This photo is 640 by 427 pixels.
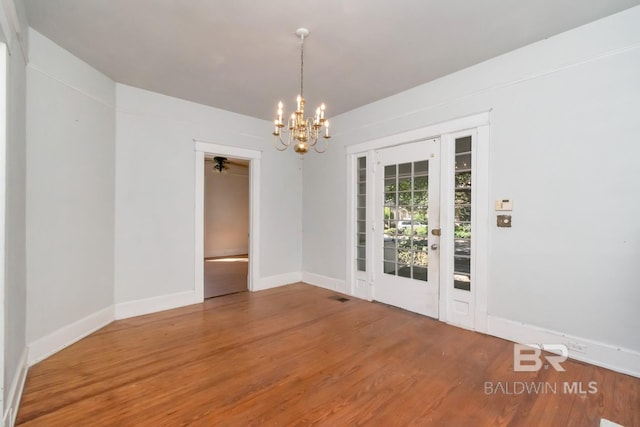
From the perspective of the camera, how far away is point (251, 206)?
16.3 feet

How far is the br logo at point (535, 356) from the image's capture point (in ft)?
8.20

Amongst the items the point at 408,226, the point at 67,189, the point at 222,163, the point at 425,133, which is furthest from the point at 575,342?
the point at 222,163

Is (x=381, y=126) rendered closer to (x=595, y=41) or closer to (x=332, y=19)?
(x=332, y=19)

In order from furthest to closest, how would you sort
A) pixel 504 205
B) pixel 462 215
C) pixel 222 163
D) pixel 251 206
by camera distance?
pixel 222 163
pixel 251 206
pixel 462 215
pixel 504 205

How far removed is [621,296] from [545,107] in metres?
1.80

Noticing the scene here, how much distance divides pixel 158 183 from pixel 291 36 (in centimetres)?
261

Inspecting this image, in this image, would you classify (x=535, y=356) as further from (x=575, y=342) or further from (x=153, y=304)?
(x=153, y=304)

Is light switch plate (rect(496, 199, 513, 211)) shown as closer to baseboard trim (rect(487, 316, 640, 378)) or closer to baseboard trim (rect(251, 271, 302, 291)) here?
baseboard trim (rect(487, 316, 640, 378))

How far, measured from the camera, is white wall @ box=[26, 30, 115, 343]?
261cm

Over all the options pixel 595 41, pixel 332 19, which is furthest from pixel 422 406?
pixel 595 41

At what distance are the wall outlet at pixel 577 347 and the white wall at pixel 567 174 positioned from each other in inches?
3.6

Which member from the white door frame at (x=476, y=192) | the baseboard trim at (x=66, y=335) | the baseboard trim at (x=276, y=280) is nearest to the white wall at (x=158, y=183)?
the baseboard trim at (x=66, y=335)

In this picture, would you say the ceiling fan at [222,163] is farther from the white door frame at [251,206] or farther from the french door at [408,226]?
the french door at [408,226]

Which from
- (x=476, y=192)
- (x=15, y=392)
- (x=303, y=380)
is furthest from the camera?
(x=476, y=192)
